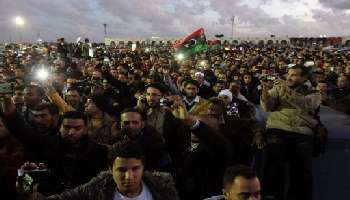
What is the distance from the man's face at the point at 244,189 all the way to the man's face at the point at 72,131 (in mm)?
1652

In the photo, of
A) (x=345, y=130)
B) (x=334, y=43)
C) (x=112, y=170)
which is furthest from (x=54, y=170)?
(x=334, y=43)

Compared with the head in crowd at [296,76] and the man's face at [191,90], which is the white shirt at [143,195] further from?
the man's face at [191,90]

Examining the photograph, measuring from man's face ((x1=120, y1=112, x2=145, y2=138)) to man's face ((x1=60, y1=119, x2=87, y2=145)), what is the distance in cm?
47

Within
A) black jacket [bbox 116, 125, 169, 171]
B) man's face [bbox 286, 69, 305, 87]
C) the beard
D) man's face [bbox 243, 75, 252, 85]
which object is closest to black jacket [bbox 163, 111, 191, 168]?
black jacket [bbox 116, 125, 169, 171]

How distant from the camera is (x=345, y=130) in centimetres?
589

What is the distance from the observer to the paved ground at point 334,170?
218 inches

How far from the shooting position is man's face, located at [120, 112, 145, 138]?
4391 mm

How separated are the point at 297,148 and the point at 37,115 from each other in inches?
127

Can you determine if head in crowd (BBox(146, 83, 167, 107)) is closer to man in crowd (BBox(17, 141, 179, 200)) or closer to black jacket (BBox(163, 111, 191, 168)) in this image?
black jacket (BBox(163, 111, 191, 168))

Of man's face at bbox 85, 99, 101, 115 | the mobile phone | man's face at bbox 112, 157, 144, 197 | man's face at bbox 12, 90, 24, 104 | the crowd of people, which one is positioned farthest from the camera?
man's face at bbox 12, 90, 24, 104

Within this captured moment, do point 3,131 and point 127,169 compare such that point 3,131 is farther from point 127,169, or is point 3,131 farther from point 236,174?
point 236,174

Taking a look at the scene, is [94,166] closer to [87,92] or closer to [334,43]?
[87,92]

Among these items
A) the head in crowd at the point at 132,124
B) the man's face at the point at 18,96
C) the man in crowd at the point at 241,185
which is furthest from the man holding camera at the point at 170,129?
the man's face at the point at 18,96

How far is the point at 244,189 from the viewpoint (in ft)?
10.4
